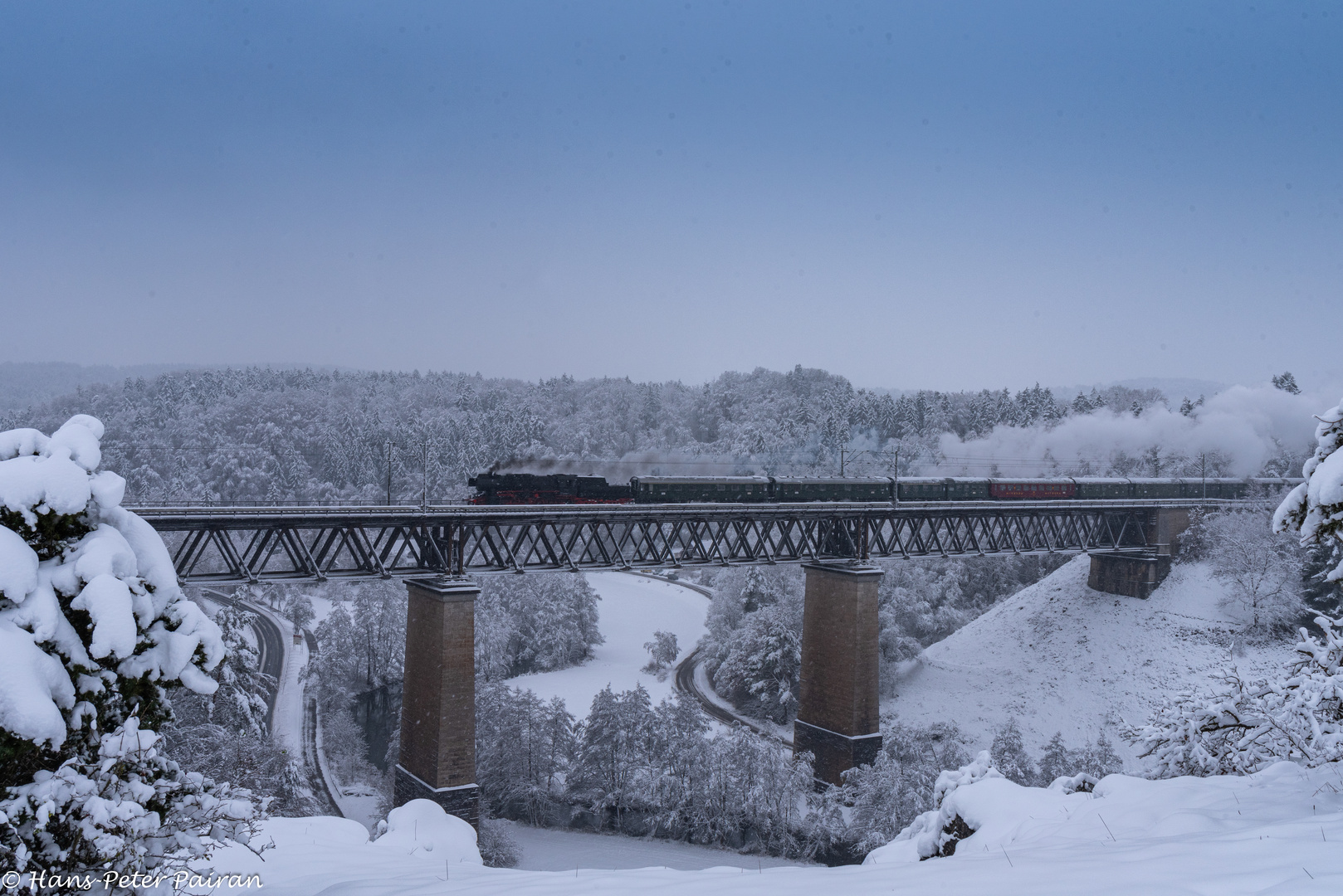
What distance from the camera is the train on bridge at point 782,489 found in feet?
115

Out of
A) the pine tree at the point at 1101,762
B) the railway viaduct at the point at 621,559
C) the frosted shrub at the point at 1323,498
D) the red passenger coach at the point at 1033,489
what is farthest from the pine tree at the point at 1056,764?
the frosted shrub at the point at 1323,498

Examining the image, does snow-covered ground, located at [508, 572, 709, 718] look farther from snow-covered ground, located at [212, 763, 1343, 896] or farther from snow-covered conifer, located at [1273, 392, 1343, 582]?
snow-covered conifer, located at [1273, 392, 1343, 582]

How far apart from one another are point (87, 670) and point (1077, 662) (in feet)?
156

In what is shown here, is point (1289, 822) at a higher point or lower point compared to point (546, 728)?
higher

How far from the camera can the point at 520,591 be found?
68.4 meters

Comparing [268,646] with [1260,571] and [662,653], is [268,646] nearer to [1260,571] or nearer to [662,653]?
[662,653]

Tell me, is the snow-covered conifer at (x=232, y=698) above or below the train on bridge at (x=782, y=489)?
below

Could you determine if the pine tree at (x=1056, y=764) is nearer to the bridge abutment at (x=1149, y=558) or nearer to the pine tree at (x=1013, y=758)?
the pine tree at (x=1013, y=758)

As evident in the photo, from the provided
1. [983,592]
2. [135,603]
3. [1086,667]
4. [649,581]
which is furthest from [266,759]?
[649,581]

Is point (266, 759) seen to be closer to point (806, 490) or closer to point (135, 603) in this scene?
point (135, 603)

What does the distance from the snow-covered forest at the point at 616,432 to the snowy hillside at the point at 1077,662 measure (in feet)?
45.6

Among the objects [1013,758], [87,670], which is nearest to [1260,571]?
[1013,758]

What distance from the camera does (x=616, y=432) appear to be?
4712 inches

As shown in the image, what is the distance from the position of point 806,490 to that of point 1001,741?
44.1ft
